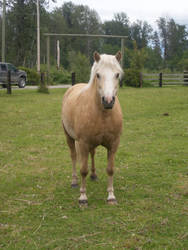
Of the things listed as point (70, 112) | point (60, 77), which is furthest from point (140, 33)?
point (70, 112)

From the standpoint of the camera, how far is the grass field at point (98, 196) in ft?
10.9

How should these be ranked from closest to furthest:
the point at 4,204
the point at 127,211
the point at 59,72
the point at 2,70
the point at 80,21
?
the point at 127,211 < the point at 4,204 < the point at 2,70 < the point at 59,72 < the point at 80,21

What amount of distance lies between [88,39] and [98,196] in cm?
6245

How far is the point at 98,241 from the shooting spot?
10.7 ft

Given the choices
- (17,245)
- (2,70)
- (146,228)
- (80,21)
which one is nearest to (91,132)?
(146,228)

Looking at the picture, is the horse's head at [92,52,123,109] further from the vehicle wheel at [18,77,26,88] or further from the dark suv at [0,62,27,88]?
the vehicle wheel at [18,77,26,88]

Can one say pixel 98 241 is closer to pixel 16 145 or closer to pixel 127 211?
pixel 127 211

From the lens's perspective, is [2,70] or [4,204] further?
[2,70]

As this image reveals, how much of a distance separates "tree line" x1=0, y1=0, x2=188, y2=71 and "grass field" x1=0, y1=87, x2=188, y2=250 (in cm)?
3910

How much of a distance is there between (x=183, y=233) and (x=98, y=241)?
0.95 meters

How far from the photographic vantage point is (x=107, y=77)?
3.68 metres

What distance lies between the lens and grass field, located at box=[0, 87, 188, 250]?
3.33 m

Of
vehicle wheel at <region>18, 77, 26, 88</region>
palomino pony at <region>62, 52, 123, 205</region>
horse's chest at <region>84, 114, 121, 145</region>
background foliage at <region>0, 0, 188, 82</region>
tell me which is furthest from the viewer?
background foliage at <region>0, 0, 188, 82</region>

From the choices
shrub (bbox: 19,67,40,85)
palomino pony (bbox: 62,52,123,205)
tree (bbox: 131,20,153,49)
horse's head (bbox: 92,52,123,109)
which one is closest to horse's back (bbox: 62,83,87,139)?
palomino pony (bbox: 62,52,123,205)
